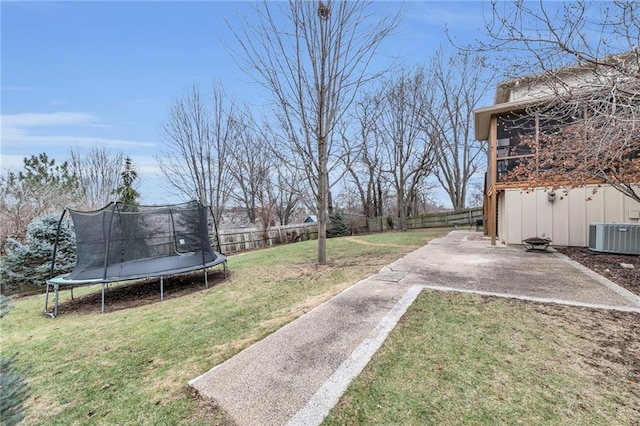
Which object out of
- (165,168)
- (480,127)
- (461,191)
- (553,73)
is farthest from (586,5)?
(461,191)

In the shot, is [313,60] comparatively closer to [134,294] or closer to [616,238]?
[134,294]

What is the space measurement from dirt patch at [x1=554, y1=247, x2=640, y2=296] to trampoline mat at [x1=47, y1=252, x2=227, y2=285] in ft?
24.0

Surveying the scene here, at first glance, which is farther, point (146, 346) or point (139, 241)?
point (139, 241)

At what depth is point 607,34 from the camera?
3.72m

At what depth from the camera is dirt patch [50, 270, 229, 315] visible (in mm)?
4869

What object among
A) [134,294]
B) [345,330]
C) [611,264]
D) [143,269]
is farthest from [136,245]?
[611,264]

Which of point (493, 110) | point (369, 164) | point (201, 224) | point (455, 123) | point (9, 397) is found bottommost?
point (9, 397)

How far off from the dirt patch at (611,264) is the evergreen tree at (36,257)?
12.2m

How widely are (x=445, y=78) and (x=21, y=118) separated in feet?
70.7

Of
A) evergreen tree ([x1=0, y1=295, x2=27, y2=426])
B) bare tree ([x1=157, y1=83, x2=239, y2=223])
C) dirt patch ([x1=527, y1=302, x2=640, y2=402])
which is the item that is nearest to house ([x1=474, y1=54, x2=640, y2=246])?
dirt patch ([x1=527, y1=302, x2=640, y2=402])

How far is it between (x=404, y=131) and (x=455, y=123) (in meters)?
4.46

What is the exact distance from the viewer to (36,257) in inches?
291

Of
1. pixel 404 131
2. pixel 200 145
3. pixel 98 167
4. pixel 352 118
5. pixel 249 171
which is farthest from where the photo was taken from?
pixel 404 131

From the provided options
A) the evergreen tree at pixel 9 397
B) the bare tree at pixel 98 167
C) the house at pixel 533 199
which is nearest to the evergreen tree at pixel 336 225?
the house at pixel 533 199
